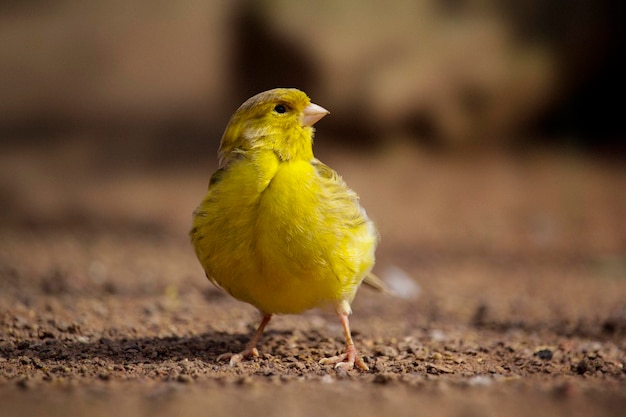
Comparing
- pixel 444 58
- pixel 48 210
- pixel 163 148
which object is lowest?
pixel 48 210

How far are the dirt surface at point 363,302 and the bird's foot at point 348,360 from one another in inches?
2.4

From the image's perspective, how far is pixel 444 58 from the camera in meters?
11.3

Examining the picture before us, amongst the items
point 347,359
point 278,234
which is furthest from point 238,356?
point 278,234

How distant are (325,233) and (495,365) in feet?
3.83

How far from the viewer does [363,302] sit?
682 cm

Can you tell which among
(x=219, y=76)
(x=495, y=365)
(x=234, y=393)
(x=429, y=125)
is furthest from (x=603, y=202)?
(x=234, y=393)

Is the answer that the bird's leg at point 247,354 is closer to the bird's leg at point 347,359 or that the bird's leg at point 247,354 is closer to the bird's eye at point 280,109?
the bird's leg at point 347,359

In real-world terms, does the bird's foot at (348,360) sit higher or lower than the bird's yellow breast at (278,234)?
lower

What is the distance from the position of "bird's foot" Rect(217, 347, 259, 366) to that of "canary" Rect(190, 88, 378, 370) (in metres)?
0.01

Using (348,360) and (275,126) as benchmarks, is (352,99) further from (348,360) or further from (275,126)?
(348,360)

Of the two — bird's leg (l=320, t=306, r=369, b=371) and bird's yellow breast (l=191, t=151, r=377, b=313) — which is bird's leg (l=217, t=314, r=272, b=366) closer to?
bird's yellow breast (l=191, t=151, r=377, b=313)

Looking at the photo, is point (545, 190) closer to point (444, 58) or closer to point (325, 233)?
point (444, 58)

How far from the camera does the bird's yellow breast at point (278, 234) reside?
3.89 metres

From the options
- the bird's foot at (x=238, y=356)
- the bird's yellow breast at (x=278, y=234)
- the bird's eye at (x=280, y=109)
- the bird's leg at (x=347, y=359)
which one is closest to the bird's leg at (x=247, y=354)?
the bird's foot at (x=238, y=356)
